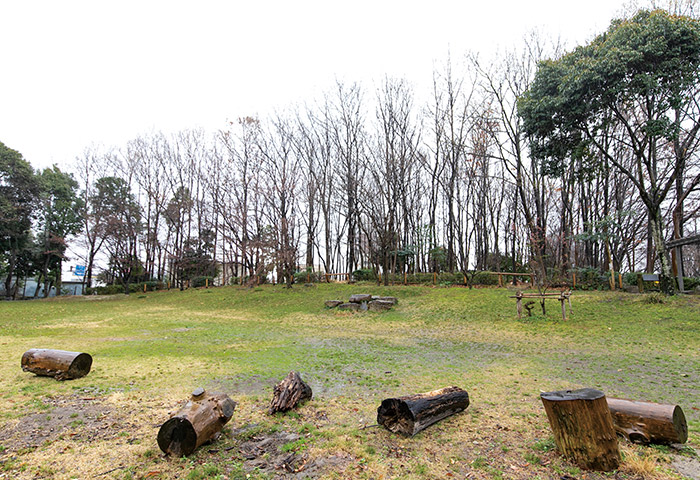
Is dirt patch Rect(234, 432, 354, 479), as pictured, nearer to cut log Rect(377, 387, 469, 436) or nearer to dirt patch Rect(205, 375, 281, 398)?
cut log Rect(377, 387, 469, 436)

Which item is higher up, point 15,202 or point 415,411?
point 15,202

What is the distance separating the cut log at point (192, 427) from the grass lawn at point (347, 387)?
3.8 inches

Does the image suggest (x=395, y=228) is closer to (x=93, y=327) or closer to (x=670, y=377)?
(x=93, y=327)

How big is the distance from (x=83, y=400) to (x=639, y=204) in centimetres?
2728

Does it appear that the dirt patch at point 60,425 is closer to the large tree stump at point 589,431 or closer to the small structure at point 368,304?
the large tree stump at point 589,431

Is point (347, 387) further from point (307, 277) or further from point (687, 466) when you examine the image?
point (307, 277)

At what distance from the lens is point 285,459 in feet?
9.89

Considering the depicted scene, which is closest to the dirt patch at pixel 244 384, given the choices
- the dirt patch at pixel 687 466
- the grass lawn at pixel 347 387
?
the grass lawn at pixel 347 387

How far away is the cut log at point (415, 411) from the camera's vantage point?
3398mm

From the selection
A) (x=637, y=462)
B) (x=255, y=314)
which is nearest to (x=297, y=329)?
(x=255, y=314)

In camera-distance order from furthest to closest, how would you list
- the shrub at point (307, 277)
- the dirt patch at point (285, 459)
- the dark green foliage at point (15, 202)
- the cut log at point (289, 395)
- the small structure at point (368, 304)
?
1. the shrub at point (307, 277)
2. the dark green foliage at point (15, 202)
3. the small structure at point (368, 304)
4. the cut log at point (289, 395)
5. the dirt patch at point (285, 459)

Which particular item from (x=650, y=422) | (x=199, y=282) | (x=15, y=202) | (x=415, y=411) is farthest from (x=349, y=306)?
(x=15, y=202)

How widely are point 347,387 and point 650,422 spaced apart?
334cm

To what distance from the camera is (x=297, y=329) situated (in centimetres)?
1109
